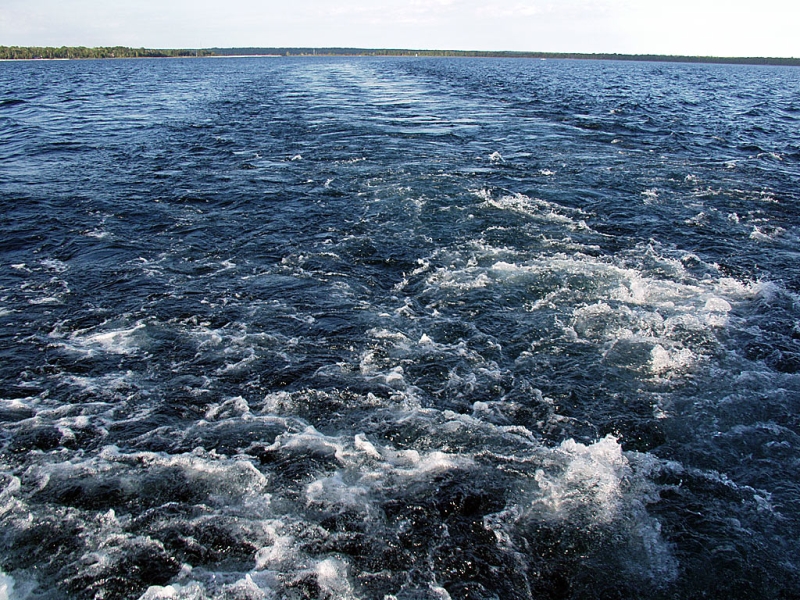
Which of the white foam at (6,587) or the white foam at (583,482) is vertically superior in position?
the white foam at (6,587)

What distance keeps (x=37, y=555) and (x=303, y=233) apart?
9.14 metres

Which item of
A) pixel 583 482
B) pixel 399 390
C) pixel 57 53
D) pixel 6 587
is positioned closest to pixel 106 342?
pixel 6 587

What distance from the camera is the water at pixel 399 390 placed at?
15.0ft

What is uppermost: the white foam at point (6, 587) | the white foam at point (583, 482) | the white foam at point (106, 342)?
the white foam at point (106, 342)

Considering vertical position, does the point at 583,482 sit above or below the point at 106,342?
below

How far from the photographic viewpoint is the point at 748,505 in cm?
515

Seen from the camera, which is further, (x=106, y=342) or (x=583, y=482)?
(x=106, y=342)

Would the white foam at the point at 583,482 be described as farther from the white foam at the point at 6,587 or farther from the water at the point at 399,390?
the white foam at the point at 6,587

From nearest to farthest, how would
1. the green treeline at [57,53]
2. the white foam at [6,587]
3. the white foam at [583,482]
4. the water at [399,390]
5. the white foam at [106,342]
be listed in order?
the white foam at [6,587] < the water at [399,390] < the white foam at [583,482] < the white foam at [106,342] < the green treeline at [57,53]

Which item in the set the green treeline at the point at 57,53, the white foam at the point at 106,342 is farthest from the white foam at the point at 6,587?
the green treeline at the point at 57,53

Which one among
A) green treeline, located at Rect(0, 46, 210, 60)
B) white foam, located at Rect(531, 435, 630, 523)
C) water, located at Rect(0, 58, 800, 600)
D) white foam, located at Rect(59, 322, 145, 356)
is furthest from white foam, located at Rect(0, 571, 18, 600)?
green treeline, located at Rect(0, 46, 210, 60)

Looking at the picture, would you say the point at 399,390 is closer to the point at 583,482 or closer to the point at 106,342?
the point at 583,482

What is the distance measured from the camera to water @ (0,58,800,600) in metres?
4.56

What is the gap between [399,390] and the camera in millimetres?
6934
